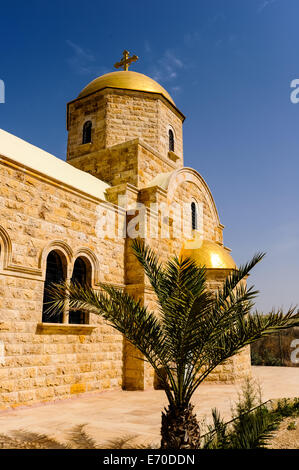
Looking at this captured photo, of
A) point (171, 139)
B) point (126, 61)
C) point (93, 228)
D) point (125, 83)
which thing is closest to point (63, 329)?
point (93, 228)

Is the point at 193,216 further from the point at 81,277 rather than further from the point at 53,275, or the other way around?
the point at 53,275

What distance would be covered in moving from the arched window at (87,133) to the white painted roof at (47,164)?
309 centimetres

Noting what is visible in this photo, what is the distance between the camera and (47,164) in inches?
367

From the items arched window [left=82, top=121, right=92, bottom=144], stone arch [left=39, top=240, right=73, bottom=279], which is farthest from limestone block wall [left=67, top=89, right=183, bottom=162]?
stone arch [left=39, top=240, right=73, bottom=279]

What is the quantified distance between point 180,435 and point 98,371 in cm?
474

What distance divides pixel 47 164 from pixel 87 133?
15.7 feet

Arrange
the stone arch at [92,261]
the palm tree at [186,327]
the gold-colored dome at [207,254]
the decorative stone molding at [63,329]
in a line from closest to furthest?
the palm tree at [186,327] < the decorative stone molding at [63,329] < the stone arch at [92,261] < the gold-colored dome at [207,254]

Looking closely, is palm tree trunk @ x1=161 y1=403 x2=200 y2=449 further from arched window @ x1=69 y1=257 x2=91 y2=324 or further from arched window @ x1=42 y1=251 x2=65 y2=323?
arched window @ x1=69 y1=257 x2=91 y2=324

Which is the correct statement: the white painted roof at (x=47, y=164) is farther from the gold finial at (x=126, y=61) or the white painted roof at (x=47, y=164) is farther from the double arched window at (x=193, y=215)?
the gold finial at (x=126, y=61)

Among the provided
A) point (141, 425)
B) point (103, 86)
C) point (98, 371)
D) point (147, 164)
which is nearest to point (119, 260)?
point (98, 371)

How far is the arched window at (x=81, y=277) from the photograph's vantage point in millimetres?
8305

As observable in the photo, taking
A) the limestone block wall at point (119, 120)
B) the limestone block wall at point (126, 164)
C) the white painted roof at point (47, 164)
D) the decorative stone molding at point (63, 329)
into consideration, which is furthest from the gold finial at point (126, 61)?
the decorative stone molding at point (63, 329)

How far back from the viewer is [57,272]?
7.97 m
